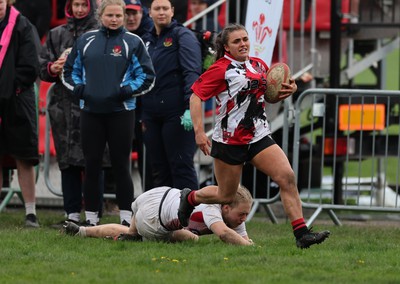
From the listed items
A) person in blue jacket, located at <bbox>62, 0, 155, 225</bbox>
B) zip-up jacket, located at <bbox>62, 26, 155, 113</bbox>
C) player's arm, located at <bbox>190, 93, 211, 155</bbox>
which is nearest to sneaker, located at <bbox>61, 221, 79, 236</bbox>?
person in blue jacket, located at <bbox>62, 0, 155, 225</bbox>

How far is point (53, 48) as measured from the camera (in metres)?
11.6

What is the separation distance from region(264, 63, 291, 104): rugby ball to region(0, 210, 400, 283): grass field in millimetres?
1166

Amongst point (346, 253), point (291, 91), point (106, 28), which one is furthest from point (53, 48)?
point (346, 253)

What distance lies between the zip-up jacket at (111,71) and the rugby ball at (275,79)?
169cm

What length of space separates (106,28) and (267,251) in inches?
112

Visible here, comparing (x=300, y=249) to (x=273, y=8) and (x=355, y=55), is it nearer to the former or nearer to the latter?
(x=273, y=8)

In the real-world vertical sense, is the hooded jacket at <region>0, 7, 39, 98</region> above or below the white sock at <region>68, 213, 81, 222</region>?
above

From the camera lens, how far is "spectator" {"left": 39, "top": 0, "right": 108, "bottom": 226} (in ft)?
37.4

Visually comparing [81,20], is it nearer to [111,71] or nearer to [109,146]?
[111,71]

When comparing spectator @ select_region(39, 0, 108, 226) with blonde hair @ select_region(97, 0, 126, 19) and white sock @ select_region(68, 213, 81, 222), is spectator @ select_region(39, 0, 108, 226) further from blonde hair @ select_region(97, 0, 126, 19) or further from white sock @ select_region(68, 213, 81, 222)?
blonde hair @ select_region(97, 0, 126, 19)

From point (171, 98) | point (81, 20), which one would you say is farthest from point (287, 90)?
point (81, 20)

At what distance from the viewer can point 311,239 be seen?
9.12 metres

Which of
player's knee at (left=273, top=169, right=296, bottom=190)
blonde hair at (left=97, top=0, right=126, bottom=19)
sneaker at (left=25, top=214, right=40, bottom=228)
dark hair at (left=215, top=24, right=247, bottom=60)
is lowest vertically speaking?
sneaker at (left=25, top=214, right=40, bottom=228)

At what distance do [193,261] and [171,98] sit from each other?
291 centimetres
